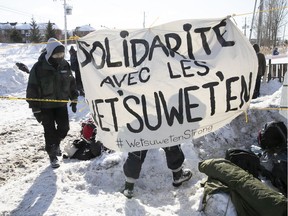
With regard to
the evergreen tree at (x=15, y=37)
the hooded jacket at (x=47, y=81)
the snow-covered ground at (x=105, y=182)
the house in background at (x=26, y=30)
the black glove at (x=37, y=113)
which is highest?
the house in background at (x=26, y=30)

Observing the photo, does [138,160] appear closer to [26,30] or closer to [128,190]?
[128,190]

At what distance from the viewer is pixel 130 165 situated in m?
4.08

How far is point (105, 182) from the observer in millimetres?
4500

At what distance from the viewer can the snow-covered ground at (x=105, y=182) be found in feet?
12.1

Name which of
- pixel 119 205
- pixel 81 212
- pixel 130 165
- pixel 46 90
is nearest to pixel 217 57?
pixel 130 165

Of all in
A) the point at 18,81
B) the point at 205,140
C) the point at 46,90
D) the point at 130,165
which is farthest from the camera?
the point at 18,81

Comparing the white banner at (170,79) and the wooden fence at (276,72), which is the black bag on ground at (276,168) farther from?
the wooden fence at (276,72)

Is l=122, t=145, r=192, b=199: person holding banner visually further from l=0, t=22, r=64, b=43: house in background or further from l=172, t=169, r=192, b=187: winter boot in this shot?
l=0, t=22, r=64, b=43: house in background

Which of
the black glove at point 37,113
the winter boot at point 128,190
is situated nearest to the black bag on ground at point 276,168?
the winter boot at point 128,190

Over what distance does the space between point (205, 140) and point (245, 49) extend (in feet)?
7.45

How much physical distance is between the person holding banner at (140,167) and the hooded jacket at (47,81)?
1.62 m

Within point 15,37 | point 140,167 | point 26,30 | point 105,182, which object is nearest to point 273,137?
point 140,167

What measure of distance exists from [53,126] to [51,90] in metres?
0.58

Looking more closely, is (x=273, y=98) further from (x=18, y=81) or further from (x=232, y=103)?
(x=18, y=81)
